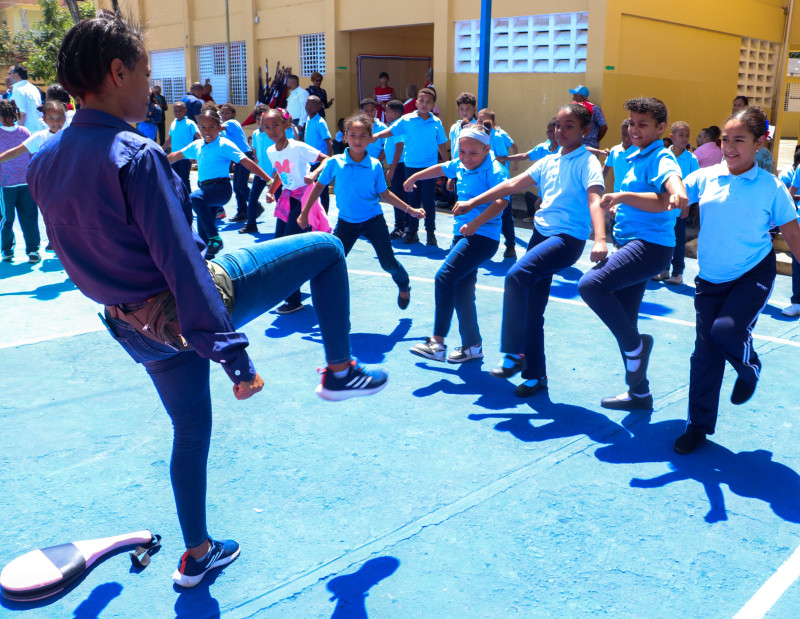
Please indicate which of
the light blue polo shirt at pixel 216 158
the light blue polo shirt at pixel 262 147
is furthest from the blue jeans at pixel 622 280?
the light blue polo shirt at pixel 262 147

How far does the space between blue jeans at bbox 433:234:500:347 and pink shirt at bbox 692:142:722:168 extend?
6072 millimetres

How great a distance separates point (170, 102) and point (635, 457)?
2348 cm

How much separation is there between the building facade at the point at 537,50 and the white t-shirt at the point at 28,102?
2341 millimetres

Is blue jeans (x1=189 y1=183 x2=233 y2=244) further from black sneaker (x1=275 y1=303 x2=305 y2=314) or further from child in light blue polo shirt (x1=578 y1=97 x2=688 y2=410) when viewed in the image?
child in light blue polo shirt (x1=578 y1=97 x2=688 y2=410)

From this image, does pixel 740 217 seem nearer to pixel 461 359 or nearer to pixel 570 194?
pixel 570 194

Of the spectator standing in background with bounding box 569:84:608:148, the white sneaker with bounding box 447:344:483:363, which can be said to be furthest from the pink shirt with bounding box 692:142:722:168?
the white sneaker with bounding box 447:344:483:363

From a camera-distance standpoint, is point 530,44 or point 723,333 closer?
point 723,333

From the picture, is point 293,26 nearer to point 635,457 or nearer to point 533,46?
point 533,46

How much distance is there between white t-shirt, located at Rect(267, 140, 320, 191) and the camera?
294 inches

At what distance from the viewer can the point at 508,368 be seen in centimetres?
508

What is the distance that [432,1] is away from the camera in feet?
50.4

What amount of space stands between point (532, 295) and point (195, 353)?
2735mm

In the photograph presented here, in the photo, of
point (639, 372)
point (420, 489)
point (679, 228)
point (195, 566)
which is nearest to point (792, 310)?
point (679, 228)

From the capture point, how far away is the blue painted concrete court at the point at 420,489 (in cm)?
295
